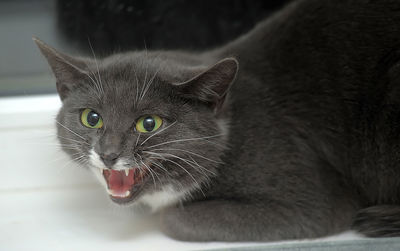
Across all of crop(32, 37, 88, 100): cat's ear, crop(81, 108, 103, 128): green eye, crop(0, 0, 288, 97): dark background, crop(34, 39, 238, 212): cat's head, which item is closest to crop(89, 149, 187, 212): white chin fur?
crop(34, 39, 238, 212): cat's head

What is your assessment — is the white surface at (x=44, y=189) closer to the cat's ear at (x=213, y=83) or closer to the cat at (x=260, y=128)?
the cat at (x=260, y=128)

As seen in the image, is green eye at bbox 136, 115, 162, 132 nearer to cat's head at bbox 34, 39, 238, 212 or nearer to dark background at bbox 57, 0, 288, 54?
cat's head at bbox 34, 39, 238, 212

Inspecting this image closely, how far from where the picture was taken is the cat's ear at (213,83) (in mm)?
1371

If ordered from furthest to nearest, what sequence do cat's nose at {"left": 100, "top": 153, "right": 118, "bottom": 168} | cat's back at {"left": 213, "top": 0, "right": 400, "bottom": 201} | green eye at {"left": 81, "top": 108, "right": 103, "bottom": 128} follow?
cat's back at {"left": 213, "top": 0, "right": 400, "bottom": 201}
green eye at {"left": 81, "top": 108, "right": 103, "bottom": 128}
cat's nose at {"left": 100, "top": 153, "right": 118, "bottom": 168}

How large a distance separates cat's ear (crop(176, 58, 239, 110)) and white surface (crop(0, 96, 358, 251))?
0.46 metres

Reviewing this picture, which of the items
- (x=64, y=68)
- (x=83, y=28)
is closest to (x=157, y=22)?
(x=83, y=28)

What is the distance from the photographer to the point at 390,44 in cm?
159

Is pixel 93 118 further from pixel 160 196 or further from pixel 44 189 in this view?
pixel 44 189

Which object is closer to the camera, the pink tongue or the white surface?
the pink tongue

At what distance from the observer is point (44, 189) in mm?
1881

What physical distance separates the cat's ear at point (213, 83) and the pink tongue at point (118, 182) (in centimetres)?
28

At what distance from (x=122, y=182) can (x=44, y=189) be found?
0.51 metres

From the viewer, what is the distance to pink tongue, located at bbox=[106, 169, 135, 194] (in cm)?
148

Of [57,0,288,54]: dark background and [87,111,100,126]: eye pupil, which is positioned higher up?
[57,0,288,54]: dark background
